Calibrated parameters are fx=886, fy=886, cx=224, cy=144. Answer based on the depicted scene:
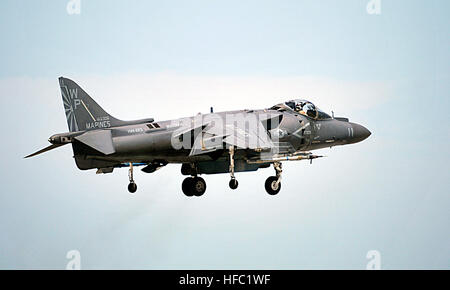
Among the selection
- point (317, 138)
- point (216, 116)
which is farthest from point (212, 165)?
point (317, 138)

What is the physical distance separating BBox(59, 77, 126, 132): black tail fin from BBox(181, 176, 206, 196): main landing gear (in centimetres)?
460

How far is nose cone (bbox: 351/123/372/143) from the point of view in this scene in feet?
133

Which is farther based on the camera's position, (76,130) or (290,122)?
(290,122)

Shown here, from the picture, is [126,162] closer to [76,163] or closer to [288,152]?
[76,163]

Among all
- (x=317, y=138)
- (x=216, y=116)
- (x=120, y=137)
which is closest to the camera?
(x=120, y=137)

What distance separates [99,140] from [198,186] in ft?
20.5

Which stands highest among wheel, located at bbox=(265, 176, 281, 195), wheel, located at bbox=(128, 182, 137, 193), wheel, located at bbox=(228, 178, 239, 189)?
wheel, located at bbox=(228, 178, 239, 189)

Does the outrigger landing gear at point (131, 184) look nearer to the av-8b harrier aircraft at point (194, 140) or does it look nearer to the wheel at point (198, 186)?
the av-8b harrier aircraft at point (194, 140)

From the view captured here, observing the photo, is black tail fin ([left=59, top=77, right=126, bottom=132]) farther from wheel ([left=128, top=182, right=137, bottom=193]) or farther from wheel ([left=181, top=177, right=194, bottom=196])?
wheel ([left=181, top=177, right=194, bottom=196])

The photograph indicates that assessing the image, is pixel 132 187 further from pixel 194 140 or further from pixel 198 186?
pixel 194 140

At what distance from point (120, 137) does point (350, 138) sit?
11863mm

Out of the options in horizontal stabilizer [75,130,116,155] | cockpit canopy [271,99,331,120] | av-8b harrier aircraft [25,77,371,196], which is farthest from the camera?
cockpit canopy [271,99,331,120]

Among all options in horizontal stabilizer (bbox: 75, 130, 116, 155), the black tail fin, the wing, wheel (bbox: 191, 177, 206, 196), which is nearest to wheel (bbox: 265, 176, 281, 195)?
the wing

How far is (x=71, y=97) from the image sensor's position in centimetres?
3475
